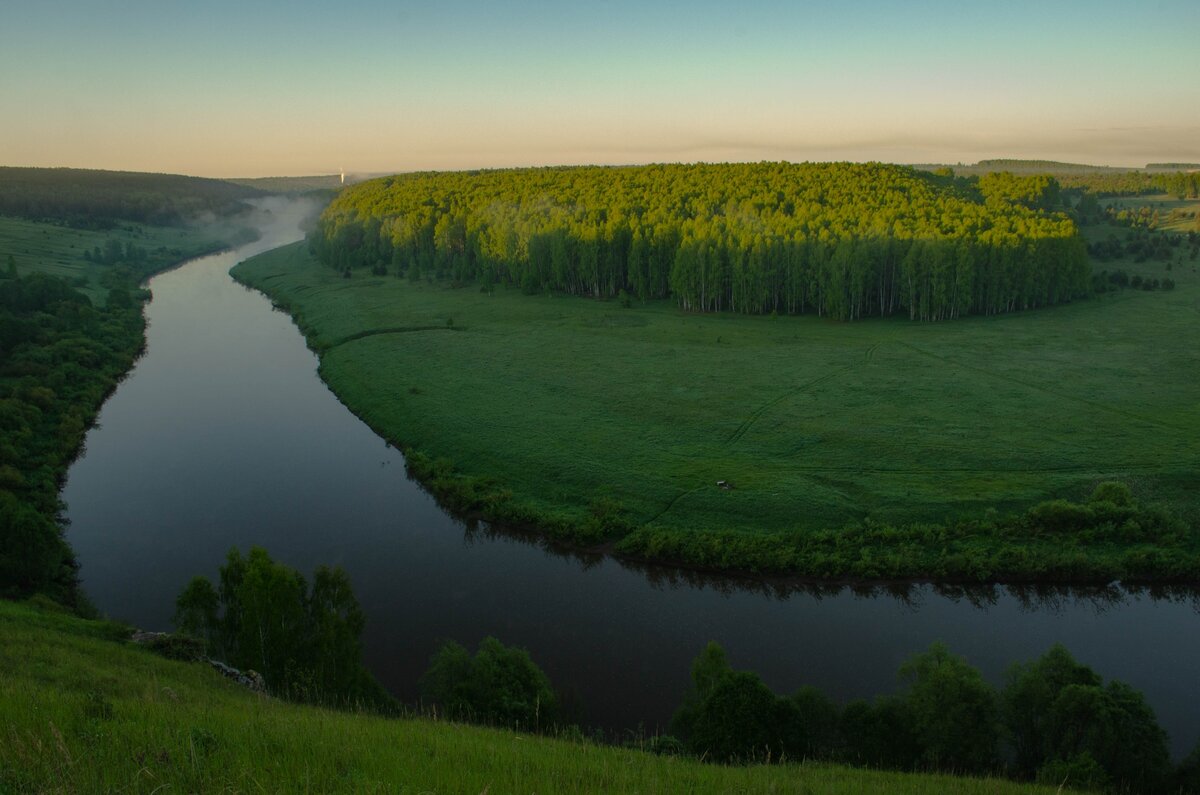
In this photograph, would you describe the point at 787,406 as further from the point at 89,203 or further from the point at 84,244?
the point at 89,203

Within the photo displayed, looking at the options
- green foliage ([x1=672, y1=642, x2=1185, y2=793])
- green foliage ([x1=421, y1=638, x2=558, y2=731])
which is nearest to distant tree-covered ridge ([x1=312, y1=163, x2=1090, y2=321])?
green foliage ([x1=672, y1=642, x2=1185, y2=793])

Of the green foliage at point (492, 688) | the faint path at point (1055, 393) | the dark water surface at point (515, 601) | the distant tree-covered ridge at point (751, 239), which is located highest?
the distant tree-covered ridge at point (751, 239)

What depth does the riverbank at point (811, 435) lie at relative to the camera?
30172 millimetres

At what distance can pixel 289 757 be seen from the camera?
28.7 feet

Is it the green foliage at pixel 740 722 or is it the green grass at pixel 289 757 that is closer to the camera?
the green grass at pixel 289 757

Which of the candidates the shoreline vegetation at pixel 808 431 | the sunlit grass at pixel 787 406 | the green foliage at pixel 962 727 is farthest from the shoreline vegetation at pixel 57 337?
the green foliage at pixel 962 727

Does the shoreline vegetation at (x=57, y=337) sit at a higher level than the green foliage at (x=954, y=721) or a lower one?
higher

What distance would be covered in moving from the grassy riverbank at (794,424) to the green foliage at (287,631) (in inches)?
527

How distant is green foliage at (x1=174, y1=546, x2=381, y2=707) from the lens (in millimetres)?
18859

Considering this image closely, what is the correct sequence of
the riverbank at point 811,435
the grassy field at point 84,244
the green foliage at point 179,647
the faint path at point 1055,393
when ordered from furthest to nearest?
the grassy field at point 84,244
the faint path at point 1055,393
the riverbank at point 811,435
the green foliage at point 179,647

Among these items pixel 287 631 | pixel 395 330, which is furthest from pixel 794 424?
pixel 395 330

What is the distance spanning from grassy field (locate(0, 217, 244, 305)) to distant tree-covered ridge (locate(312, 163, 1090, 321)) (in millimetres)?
29581

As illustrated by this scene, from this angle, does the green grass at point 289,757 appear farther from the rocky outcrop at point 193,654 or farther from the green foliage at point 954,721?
the green foliage at point 954,721

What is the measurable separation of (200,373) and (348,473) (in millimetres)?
26348
